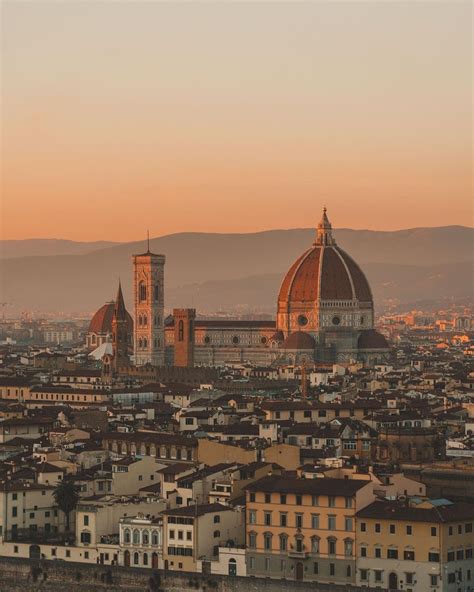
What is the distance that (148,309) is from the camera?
507 feet

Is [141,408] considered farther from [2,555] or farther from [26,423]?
[2,555]

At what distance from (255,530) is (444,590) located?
5345mm

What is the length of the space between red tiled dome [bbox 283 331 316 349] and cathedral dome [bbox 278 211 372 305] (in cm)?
576

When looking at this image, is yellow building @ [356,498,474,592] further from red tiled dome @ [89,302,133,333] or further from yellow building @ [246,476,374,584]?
red tiled dome @ [89,302,133,333]

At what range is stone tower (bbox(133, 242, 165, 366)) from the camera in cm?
15300

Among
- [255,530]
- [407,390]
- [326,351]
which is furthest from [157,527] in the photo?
[326,351]

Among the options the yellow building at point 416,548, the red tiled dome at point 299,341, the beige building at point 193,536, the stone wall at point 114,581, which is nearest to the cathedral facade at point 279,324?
the red tiled dome at point 299,341

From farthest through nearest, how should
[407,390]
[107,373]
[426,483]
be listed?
[107,373]
[407,390]
[426,483]

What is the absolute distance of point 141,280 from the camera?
156 meters

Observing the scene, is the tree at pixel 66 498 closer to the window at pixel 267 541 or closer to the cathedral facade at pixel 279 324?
the window at pixel 267 541

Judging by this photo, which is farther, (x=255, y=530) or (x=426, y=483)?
(x=426, y=483)

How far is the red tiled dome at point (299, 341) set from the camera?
146750mm

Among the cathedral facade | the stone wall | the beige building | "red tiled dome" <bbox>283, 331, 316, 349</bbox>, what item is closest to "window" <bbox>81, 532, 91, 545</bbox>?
the stone wall

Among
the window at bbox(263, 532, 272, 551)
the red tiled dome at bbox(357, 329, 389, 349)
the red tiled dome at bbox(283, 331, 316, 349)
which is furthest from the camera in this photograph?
the red tiled dome at bbox(357, 329, 389, 349)
